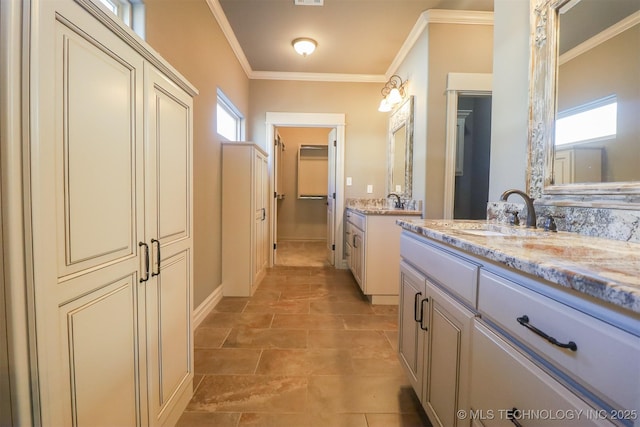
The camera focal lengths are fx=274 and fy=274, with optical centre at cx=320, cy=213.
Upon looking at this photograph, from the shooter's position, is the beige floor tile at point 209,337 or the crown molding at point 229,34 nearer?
the beige floor tile at point 209,337

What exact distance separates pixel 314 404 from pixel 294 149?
557cm

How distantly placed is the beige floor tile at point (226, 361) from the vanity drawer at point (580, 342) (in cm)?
154

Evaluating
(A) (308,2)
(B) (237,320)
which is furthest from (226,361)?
(A) (308,2)

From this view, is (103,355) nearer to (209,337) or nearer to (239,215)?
(209,337)

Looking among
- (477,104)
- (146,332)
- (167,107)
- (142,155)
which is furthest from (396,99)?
(146,332)

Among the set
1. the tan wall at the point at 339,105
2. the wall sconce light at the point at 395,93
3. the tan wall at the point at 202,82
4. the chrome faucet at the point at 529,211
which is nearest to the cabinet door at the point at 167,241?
the tan wall at the point at 202,82

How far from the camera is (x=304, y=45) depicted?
3.04 m

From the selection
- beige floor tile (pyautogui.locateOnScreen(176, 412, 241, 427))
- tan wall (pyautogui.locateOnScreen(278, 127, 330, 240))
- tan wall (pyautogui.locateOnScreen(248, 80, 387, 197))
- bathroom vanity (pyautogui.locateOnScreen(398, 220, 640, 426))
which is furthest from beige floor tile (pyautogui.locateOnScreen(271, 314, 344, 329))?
tan wall (pyautogui.locateOnScreen(278, 127, 330, 240))

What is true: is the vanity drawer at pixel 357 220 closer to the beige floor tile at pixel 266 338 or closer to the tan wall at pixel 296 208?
the beige floor tile at pixel 266 338

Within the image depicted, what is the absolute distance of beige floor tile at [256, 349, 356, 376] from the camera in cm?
171

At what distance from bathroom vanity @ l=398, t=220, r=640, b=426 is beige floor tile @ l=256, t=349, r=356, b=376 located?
23.9 inches

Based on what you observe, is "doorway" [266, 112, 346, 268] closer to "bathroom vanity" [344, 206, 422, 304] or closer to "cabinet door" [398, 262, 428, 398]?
"bathroom vanity" [344, 206, 422, 304]

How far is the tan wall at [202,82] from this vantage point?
5.83 ft

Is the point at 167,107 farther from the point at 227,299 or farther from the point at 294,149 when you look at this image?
the point at 294,149
